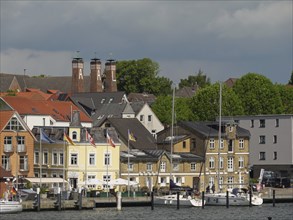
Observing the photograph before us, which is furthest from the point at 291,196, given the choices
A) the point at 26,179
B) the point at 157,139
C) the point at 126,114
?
the point at 126,114

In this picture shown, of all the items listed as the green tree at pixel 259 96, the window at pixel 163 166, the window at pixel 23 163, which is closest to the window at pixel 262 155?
the green tree at pixel 259 96

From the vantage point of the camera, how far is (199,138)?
127 metres

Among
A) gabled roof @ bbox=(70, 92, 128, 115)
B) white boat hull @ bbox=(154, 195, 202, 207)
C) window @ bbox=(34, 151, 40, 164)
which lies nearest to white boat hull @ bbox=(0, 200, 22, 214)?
white boat hull @ bbox=(154, 195, 202, 207)

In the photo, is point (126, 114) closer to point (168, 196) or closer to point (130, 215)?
point (168, 196)

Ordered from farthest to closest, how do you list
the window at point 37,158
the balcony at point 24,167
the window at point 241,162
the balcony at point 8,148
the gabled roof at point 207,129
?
the window at point 241,162, the gabled roof at point 207,129, the window at point 37,158, the balcony at point 24,167, the balcony at point 8,148

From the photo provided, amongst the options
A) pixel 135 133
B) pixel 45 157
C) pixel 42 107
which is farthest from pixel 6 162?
pixel 42 107

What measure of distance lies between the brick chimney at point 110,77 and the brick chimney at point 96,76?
61.0 inches

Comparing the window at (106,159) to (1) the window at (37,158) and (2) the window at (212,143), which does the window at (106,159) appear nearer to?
(1) the window at (37,158)

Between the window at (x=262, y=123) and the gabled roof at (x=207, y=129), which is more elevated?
the window at (x=262, y=123)

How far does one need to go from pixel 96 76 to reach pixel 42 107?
5201 cm

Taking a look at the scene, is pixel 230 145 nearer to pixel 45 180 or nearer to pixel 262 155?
pixel 262 155

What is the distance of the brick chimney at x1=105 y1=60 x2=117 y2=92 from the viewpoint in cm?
19375

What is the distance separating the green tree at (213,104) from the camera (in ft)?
529

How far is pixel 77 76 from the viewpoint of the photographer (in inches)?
7594
